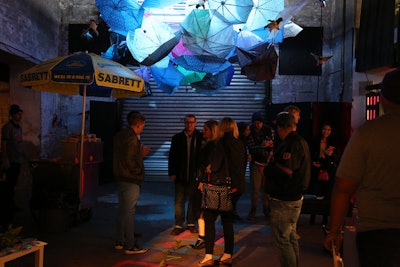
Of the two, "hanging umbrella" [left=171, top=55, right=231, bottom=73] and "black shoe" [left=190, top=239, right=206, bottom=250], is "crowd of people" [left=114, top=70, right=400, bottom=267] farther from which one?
"hanging umbrella" [left=171, top=55, right=231, bottom=73]

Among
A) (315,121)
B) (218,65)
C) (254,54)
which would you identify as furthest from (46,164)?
(315,121)

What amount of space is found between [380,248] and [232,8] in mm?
6014

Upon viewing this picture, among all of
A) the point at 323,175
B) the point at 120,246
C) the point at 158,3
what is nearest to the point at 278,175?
the point at 120,246

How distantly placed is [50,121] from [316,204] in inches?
300

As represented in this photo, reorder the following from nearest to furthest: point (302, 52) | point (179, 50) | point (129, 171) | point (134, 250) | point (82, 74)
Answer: point (129, 171) → point (134, 250) → point (82, 74) → point (179, 50) → point (302, 52)

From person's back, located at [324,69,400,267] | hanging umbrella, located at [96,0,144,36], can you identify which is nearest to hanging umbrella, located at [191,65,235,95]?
hanging umbrella, located at [96,0,144,36]

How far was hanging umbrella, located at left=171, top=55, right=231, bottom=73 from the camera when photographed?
8.12 m

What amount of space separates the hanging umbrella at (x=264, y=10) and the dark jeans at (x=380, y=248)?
6461mm

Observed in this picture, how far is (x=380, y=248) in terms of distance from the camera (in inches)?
95.0

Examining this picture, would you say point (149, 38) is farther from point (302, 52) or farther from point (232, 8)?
point (302, 52)

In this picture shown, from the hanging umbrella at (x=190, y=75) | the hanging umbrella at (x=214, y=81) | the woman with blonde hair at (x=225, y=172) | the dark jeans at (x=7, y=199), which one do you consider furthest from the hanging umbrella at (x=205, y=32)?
the dark jeans at (x=7, y=199)

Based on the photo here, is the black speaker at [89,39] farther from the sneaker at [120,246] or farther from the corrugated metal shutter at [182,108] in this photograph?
the sneaker at [120,246]

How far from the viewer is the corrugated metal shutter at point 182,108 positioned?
12203 mm

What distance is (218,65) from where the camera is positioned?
832cm
